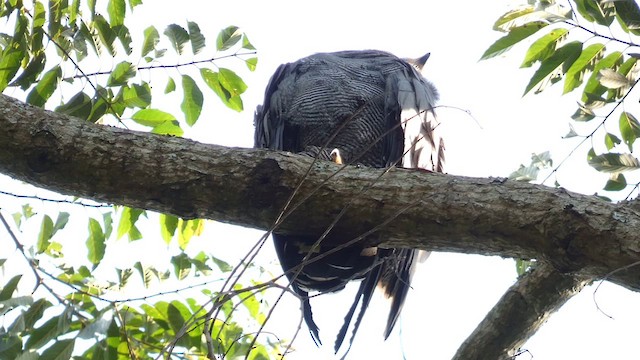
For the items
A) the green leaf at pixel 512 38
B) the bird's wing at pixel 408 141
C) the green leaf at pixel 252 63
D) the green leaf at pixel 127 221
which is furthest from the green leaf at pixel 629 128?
the green leaf at pixel 127 221

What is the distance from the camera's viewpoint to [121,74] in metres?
3.39

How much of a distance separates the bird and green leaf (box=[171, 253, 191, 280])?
42 centimetres

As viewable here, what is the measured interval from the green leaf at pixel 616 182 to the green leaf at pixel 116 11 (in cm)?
220

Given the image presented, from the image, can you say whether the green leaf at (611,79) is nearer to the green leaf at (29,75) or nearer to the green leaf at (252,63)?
the green leaf at (252,63)

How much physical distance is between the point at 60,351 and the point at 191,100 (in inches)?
49.4

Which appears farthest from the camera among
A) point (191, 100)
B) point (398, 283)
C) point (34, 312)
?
point (398, 283)

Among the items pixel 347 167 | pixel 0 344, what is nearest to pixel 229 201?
pixel 347 167

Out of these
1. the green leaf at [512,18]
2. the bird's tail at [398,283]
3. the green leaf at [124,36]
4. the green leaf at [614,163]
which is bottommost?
the bird's tail at [398,283]

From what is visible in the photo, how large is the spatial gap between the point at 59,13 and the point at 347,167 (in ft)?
5.10

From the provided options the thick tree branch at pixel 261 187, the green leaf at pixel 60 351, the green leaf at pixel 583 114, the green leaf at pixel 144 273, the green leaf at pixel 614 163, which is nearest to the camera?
the thick tree branch at pixel 261 187

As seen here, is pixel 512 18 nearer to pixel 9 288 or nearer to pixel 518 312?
pixel 518 312

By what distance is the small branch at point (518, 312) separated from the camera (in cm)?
310

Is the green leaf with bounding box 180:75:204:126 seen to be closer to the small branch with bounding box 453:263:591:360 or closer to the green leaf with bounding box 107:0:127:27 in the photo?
the green leaf with bounding box 107:0:127:27

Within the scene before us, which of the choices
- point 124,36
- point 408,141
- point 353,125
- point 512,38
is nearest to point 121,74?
point 124,36
